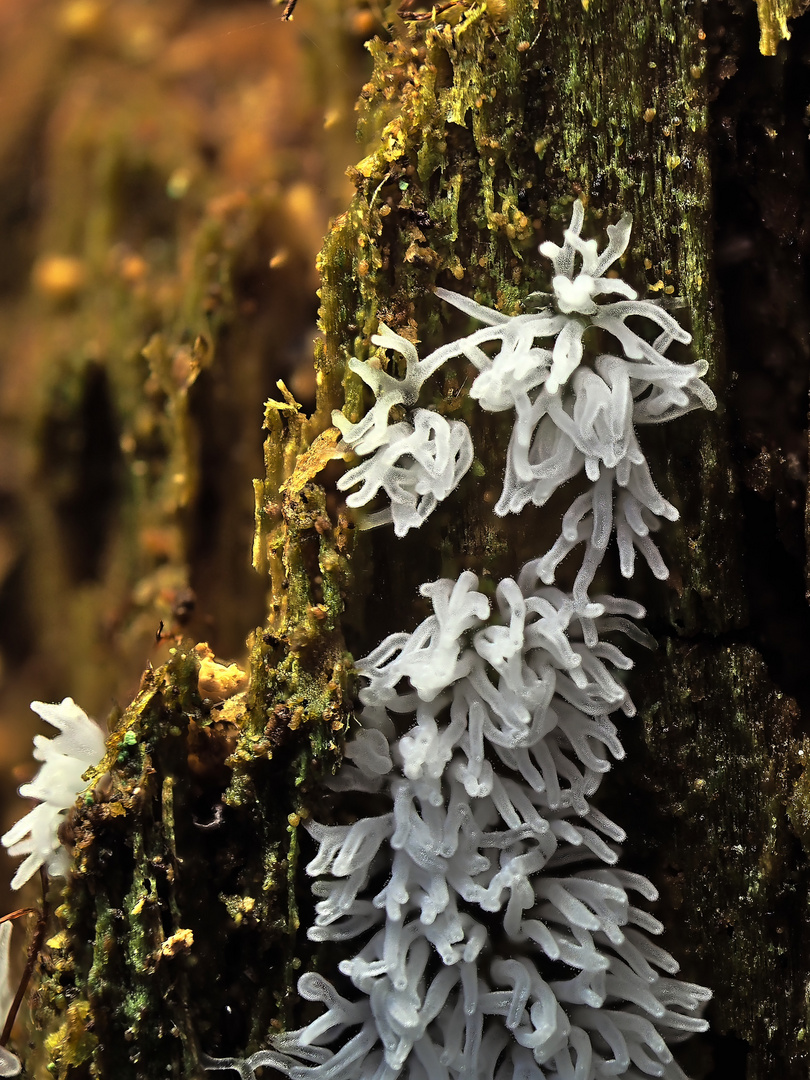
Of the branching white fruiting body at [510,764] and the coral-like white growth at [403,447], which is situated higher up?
the coral-like white growth at [403,447]

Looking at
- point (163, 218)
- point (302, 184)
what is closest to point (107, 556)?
point (163, 218)

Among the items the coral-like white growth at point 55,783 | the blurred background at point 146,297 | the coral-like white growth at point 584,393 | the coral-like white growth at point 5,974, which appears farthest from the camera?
the blurred background at point 146,297

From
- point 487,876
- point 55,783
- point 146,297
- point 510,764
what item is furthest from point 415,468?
point 146,297

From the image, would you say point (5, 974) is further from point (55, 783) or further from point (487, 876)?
point (487, 876)

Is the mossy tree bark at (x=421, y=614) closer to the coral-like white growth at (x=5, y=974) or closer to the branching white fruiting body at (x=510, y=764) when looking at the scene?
the branching white fruiting body at (x=510, y=764)

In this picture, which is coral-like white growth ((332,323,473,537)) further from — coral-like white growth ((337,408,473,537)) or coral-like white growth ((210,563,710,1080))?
coral-like white growth ((210,563,710,1080))

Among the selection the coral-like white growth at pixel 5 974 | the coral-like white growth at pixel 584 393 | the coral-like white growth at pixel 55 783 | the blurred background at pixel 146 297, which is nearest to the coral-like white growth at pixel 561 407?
the coral-like white growth at pixel 584 393

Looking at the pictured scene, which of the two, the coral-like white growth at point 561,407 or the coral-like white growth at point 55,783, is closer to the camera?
the coral-like white growth at point 561,407

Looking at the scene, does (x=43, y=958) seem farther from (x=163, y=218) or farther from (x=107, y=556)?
(x=163, y=218)
